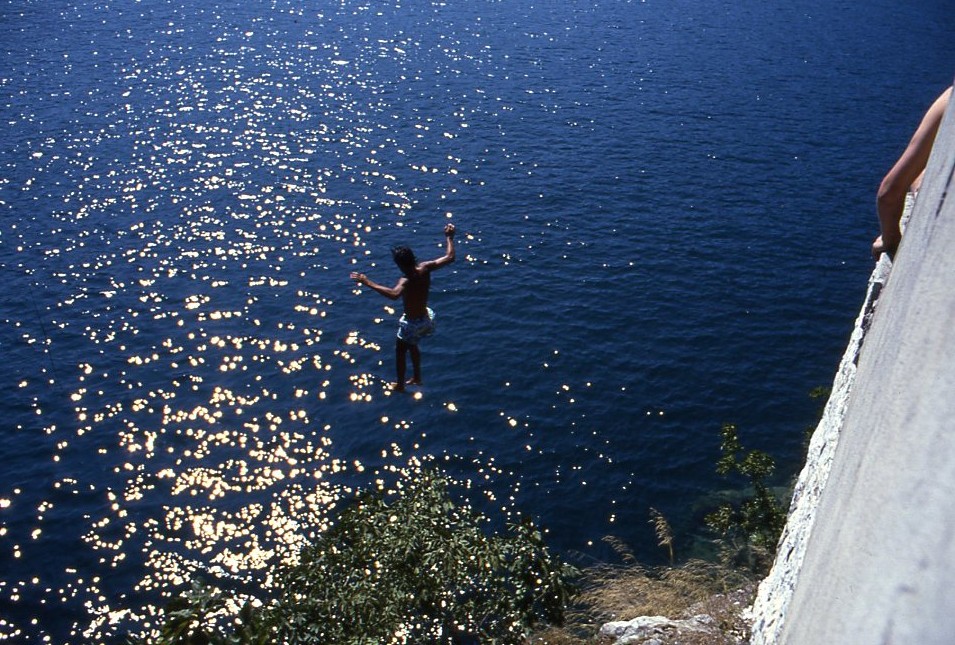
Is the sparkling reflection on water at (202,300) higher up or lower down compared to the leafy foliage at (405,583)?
higher up

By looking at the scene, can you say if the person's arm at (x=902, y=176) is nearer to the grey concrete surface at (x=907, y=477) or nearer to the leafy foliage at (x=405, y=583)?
the grey concrete surface at (x=907, y=477)

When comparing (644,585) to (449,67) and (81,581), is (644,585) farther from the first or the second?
(449,67)

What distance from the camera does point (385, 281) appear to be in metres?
36.8

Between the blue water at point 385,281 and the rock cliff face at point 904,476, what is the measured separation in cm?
2435

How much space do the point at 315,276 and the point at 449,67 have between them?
30315mm

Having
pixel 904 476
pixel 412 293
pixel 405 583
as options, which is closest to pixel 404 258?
pixel 412 293

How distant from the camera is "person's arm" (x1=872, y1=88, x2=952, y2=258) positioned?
5.86m

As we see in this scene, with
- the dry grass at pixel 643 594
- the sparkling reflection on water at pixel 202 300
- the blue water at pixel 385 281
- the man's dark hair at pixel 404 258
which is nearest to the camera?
the man's dark hair at pixel 404 258

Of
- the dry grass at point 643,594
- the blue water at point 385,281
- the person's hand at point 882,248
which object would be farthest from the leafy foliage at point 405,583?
the person's hand at point 882,248

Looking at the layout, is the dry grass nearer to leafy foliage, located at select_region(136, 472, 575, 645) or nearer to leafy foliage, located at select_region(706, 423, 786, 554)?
leafy foliage, located at select_region(706, 423, 786, 554)

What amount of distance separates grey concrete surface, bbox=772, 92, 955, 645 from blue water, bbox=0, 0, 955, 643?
80.0 feet

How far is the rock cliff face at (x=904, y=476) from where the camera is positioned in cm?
188

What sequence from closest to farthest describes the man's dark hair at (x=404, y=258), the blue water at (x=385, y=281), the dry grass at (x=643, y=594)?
the man's dark hair at (x=404, y=258)
the dry grass at (x=643, y=594)
the blue water at (x=385, y=281)

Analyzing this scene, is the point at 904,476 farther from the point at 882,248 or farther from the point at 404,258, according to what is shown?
the point at 404,258
